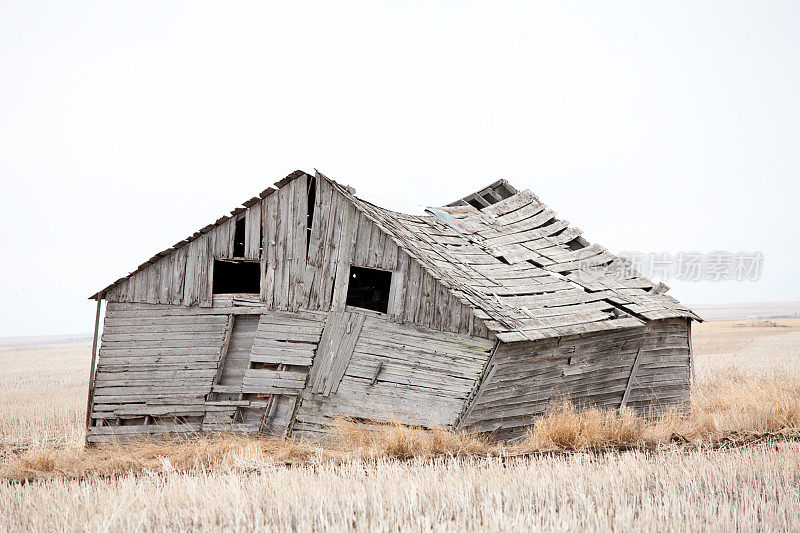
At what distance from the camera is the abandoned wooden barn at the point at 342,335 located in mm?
10758

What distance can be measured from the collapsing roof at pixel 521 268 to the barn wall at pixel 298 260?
0.64ft

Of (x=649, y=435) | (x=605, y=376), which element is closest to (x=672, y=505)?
(x=649, y=435)

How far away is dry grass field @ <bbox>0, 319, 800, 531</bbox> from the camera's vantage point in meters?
6.02

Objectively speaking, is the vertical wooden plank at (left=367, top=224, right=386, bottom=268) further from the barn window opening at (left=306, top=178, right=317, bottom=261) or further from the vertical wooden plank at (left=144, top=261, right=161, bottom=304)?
the vertical wooden plank at (left=144, top=261, right=161, bottom=304)

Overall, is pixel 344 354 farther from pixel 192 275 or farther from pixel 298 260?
pixel 192 275

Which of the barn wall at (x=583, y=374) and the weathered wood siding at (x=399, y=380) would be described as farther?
the barn wall at (x=583, y=374)

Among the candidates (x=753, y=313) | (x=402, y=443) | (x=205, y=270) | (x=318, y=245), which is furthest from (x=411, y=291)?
(x=753, y=313)

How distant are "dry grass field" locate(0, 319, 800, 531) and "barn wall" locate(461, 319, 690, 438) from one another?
18.1 inches

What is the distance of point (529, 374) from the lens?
1118cm

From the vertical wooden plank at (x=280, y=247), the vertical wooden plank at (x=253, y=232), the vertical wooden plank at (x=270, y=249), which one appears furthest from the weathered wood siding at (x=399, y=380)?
the vertical wooden plank at (x=253, y=232)

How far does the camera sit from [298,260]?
1195 cm

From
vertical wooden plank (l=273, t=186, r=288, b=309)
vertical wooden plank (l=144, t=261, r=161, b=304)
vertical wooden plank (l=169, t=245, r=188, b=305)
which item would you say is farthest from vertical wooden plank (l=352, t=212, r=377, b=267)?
vertical wooden plank (l=144, t=261, r=161, b=304)

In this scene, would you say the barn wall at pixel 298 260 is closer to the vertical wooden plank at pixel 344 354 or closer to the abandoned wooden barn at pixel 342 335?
the abandoned wooden barn at pixel 342 335

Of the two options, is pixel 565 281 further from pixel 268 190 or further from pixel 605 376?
pixel 268 190
